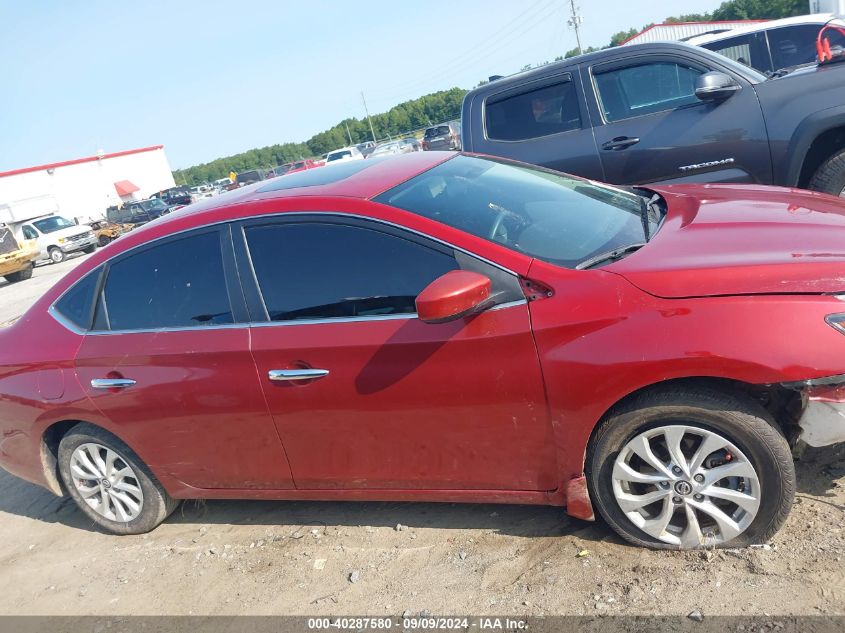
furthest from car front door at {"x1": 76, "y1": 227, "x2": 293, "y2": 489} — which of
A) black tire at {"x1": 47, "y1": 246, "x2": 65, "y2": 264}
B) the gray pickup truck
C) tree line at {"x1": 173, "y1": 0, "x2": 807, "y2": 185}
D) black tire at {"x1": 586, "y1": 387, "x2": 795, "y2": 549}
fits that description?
tree line at {"x1": 173, "y1": 0, "x2": 807, "y2": 185}

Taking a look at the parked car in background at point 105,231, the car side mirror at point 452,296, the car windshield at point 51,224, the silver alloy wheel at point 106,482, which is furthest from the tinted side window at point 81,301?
the parked car in background at point 105,231

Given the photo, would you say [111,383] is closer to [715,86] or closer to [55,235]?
[715,86]

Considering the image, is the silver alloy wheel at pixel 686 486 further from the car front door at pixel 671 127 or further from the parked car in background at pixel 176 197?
the parked car in background at pixel 176 197

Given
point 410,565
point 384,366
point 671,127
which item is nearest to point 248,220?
point 384,366

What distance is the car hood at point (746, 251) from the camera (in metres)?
2.50

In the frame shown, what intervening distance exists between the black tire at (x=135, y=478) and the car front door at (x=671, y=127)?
4.13m

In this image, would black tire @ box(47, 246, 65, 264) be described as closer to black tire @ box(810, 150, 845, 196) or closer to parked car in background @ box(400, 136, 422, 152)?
parked car in background @ box(400, 136, 422, 152)

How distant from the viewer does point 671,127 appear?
5.35m

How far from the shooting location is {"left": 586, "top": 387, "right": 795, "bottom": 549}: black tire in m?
2.54

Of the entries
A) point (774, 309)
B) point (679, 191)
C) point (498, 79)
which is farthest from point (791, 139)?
point (774, 309)

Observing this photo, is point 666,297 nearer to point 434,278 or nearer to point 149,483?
point 434,278

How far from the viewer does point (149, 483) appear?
3795mm

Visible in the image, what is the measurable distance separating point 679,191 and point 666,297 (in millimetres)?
1492

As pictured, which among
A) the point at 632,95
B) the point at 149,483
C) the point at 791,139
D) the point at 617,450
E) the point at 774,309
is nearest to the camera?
the point at 774,309
